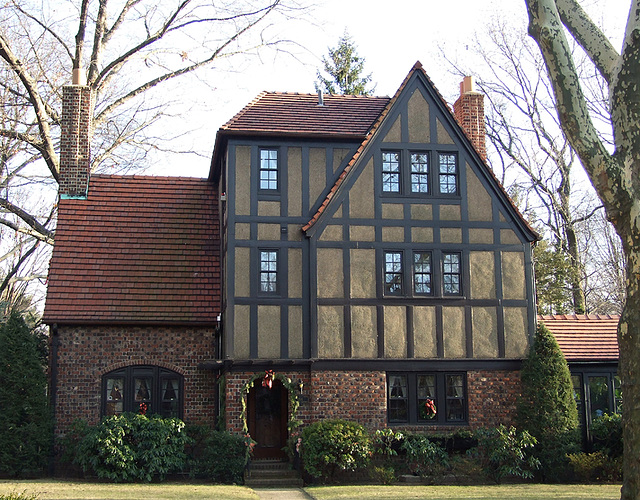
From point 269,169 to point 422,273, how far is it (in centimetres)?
436

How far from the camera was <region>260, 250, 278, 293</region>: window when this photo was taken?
18344 millimetres

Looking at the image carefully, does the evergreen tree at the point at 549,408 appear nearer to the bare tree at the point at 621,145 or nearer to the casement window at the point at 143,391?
the casement window at the point at 143,391

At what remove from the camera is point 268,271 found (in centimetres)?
1839

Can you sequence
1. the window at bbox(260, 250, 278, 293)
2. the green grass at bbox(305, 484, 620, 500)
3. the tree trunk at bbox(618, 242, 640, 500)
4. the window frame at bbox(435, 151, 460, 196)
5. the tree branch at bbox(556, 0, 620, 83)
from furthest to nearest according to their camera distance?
the window frame at bbox(435, 151, 460, 196) → the window at bbox(260, 250, 278, 293) → the green grass at bbox(305, 484, 620, 500) → the tree branch at bbox(556, 0, 620, 83) → the tree trunk at bbox(618, 242, 640, 500)

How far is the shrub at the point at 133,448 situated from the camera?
1667 cm

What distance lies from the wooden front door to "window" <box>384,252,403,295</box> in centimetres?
340

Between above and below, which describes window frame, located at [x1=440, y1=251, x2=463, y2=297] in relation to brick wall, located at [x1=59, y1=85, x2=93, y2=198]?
below

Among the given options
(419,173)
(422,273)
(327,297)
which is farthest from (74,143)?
(422,273)

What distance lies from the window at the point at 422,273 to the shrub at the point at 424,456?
3362 mm

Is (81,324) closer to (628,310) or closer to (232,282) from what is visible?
(232,282)

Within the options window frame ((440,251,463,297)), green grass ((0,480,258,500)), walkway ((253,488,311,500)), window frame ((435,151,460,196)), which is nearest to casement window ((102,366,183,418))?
green grass ((0,480,258,500))

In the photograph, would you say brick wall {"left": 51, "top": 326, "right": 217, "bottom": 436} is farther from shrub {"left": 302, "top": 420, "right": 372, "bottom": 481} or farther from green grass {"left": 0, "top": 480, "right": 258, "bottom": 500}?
shrub {"left": 302, "top": 420, "right": 372, "bottom": 481}

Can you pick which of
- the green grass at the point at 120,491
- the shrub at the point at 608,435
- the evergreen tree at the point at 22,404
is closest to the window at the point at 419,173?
the shrub at the point at 608,435

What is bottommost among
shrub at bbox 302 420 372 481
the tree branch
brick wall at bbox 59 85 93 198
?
shrub at bbox 302 420 372 481
